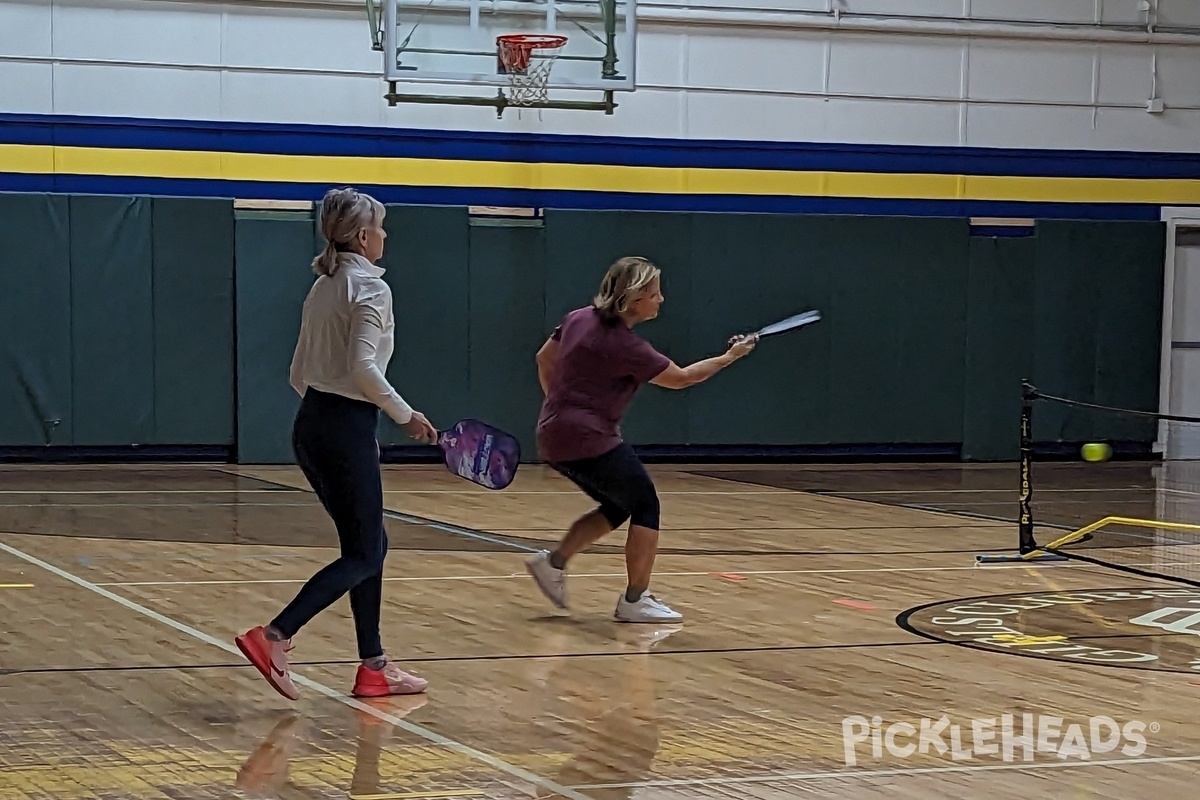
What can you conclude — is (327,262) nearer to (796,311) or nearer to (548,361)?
(548,361)

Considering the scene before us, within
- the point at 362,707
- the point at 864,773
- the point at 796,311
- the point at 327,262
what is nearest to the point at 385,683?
the point at 362,707

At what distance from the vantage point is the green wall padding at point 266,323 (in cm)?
1752

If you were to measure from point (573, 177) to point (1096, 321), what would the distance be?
6276mm

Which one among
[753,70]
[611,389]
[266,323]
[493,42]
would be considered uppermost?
[753,70]

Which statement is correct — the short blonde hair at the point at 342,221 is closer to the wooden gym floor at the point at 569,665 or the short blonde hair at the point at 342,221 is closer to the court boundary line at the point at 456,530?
the wooden gym floor at the point at 569,665

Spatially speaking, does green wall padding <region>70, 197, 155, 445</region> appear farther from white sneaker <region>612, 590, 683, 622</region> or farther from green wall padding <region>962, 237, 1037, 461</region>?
white sneaker <region>612, 590, 683, 622</region>

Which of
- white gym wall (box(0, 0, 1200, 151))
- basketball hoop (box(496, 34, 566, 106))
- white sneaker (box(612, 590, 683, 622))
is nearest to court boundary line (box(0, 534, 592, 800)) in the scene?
white sneaker (box(612, 590, 683, 622))

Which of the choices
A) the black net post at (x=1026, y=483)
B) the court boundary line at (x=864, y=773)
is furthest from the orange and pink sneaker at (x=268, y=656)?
the black net post at (x=1026, y=483)

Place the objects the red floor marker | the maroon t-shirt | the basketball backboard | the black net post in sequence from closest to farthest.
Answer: the maroon t-shirt
the red floor marker
the black net post
the basketball backboard

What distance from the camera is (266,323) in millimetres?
17562

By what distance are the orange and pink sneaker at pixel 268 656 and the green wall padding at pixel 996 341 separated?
14359 mm

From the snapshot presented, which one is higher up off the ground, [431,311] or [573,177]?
[573,177]

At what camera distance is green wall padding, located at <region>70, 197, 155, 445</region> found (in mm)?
17094

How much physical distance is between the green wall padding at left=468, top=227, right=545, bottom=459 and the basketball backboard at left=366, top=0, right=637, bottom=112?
2.62m
